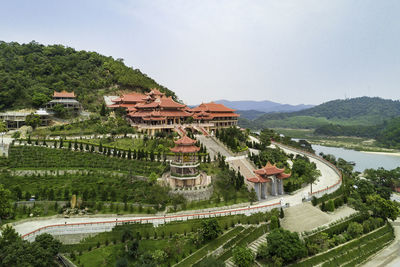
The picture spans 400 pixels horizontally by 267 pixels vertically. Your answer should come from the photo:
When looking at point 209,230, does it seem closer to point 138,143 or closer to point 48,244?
point 48,244

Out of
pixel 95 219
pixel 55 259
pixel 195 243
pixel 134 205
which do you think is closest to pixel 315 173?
pixel 195 243

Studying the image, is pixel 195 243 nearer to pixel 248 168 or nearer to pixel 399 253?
pixel 248 168

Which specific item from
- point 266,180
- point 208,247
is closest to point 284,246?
point 208,247

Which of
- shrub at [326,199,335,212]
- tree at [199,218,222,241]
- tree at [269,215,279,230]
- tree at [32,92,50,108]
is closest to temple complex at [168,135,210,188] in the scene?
tree at [199,218,222,241]

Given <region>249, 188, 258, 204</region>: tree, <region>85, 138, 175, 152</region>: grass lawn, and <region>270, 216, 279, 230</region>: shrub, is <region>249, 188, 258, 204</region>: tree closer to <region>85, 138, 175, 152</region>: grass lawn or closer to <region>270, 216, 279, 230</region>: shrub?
<region>270, 216, 279, 230</region>: shrub

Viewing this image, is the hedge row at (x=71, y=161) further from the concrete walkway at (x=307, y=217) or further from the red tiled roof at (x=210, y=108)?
the red tiled roof at (x=210, y=108)
